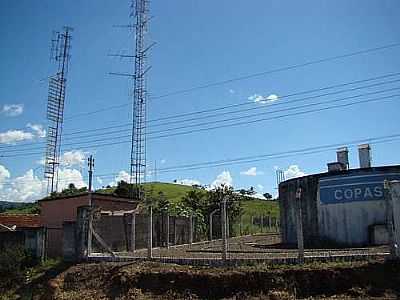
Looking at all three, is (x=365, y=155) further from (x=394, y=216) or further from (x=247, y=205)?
(x=247, y=205)

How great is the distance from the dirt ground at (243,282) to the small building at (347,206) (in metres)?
9.56

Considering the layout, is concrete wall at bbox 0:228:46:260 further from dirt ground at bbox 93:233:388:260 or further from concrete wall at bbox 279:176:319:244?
concrete wall at bbox 279:176:319:244

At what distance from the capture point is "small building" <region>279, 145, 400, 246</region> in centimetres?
2214

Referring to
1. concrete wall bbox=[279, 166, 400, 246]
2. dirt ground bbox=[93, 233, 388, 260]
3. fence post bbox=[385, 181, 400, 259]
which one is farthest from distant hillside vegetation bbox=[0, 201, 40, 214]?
fence post bbox=[385, 181, 400, 259]

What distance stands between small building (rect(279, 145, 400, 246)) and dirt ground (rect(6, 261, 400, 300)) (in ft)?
31.4

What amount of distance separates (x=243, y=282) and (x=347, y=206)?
37.0 ft

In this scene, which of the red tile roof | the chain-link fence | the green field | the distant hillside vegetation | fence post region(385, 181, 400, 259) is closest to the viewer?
fence post region(385, 181, 400, 259)

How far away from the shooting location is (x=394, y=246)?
42.8 ft

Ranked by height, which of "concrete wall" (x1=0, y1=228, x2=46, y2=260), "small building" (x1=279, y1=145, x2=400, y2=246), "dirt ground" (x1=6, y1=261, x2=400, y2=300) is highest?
"small building" (x1=279, y1=145, x2=400, y2=246)

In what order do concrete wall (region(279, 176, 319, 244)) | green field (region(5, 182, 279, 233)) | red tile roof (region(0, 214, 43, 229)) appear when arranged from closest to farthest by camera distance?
1. concrete wall (region(279, 176, 319, 244))
2. red tile roof (region(0, 214, 43, 229))
3. green field (region(5, 182, 279, 233))

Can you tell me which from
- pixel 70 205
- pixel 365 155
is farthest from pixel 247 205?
pixel 365 155

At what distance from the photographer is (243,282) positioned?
43.0 feet

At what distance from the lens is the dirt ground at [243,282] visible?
40.0 feet

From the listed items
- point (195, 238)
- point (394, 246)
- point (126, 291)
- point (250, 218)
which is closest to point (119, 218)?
point (126, 291)
